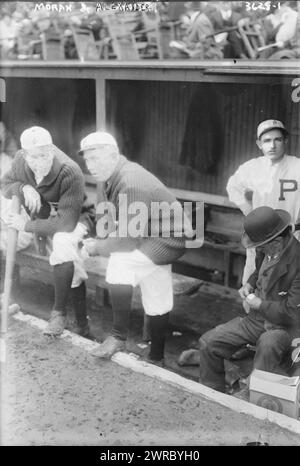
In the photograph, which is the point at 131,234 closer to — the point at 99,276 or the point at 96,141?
the point at 96,141

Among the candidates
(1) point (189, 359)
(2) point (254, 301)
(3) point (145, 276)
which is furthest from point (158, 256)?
(1) point (189, 359)

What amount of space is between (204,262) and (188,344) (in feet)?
4.99

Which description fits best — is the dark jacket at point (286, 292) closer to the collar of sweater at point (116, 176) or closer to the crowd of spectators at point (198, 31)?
the collar of sweater at point (116, 176)

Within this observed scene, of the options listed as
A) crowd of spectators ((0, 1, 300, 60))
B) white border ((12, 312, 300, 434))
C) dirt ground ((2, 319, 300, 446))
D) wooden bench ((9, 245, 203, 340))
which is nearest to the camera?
dirt ground ((2, 319, 300, 446))

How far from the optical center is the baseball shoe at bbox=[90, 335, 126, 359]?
394 centimetres

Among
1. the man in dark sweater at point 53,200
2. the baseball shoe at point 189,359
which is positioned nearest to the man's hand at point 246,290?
the baseball shoe at point 189,359

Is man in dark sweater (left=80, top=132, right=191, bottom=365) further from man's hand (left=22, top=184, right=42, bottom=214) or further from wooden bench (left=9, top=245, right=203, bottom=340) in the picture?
wooden bench (left=9, top=245, right=203, bottom=340)

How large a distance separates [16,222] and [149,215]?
1.09 meters

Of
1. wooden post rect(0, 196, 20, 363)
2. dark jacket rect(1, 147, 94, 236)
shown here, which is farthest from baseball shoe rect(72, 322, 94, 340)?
dark jacket rect(1, 147, 94, 236)

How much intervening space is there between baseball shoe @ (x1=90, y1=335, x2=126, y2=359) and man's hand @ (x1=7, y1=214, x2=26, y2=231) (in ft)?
3.55

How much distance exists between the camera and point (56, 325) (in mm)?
4285

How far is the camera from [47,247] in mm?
4773

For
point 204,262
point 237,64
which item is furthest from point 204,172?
point 237,64

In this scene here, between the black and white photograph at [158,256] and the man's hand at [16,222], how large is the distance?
1 centimetres
